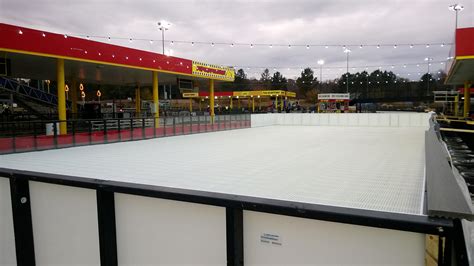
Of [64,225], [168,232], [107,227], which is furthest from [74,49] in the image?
[168,232]

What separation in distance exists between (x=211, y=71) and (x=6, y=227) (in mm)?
17376

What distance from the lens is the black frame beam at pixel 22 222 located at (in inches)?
83.0

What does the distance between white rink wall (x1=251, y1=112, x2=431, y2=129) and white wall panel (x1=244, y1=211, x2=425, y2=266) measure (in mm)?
20105

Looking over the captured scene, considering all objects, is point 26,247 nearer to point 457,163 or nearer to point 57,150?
point 457,163

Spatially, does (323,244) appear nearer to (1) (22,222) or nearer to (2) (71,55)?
(1) (22,222)

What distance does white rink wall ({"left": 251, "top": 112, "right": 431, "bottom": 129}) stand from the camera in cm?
2080

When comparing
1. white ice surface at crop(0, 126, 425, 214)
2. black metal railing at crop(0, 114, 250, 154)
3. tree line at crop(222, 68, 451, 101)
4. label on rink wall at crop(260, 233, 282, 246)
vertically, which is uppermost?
tree line at crop(222, 68, 451, 101)

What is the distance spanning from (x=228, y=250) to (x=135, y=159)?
7.01 meters

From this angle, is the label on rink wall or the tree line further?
the tree line

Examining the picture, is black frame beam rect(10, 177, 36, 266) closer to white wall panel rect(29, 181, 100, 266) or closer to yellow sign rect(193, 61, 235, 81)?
white wall panel rect(29, 181, 100, 266)

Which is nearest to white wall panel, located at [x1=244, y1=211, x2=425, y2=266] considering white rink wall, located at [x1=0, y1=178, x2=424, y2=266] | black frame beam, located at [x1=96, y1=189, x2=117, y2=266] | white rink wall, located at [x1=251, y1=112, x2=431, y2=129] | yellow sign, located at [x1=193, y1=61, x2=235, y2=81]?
white rink wall, located at [x1=0, y1=178, x2=424, y2=266]

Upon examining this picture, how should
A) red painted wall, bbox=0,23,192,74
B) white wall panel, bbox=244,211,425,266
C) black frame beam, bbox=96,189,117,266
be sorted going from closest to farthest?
white wall panel, bbox=244,211,425,266, black frame beam, bbox=96,189,117,266, red painted wall, bbox=0,23,192,74

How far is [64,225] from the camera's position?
201cm

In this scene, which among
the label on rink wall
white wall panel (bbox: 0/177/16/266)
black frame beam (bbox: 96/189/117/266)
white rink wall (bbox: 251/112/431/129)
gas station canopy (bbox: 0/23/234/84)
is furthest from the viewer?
white rink wall (bbox: 251/112/431/129)
